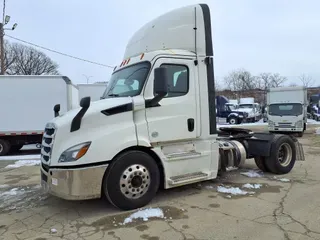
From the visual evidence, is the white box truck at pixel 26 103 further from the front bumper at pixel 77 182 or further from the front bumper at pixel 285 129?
the front bumper at pixel 285 129

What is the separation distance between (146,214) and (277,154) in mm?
4122

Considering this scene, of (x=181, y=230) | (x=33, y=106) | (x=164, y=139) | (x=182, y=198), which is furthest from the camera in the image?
(x=33, y=106)

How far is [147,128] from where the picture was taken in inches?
202

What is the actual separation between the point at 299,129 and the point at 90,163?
55.5 ft

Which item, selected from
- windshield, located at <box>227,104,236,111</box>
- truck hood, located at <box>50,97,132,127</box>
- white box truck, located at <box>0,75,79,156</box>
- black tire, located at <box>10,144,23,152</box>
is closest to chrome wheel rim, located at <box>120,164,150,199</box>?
truck hood, located at <box>50,97,132,127</box>

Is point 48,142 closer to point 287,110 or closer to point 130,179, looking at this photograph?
point 130,179

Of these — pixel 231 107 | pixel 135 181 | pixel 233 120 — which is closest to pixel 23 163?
pixel 135 181

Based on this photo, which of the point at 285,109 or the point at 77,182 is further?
the point at 285,109

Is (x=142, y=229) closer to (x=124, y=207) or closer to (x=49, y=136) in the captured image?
(x=124, y=207)

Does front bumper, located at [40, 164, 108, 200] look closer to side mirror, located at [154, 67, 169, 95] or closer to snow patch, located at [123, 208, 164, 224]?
snow patch, located at [123, 208, 164, 224]

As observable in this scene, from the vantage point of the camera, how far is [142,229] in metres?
4.28

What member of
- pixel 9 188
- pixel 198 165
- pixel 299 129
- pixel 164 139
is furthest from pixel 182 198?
pixel 299 129

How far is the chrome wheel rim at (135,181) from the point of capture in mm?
4914

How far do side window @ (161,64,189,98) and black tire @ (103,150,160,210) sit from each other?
4.16 feet
